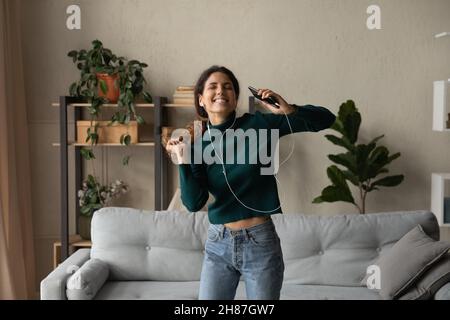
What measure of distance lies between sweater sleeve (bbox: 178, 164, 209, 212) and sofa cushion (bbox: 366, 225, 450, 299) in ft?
4.40

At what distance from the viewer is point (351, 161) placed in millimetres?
3461

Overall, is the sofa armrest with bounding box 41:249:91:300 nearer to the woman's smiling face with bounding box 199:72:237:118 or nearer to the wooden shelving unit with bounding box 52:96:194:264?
the wooden shelving unit with bounding box 52:96:194:264

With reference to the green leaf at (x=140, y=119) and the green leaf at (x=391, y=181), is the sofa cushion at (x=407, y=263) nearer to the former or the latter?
the green leaf at (x=391, y=181)

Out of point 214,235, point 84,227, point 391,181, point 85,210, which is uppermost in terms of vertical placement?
point 214,235

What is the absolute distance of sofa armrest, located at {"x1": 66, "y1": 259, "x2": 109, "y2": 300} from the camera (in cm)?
258

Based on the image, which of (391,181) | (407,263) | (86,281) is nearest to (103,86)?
(86,281)

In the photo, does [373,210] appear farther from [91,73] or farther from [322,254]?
[91,73]

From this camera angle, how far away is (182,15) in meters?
3.70

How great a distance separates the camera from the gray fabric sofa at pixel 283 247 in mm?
2908

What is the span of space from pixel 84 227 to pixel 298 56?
59.5 inches

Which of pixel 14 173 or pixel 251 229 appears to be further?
pixel 14 173

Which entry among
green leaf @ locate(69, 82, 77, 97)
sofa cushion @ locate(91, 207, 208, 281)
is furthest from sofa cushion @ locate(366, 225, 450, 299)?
green leaf @ locate(69, 82, 77, 97)

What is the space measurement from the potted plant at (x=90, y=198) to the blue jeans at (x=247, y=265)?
207cm

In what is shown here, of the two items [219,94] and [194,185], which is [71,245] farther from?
[219,94]
